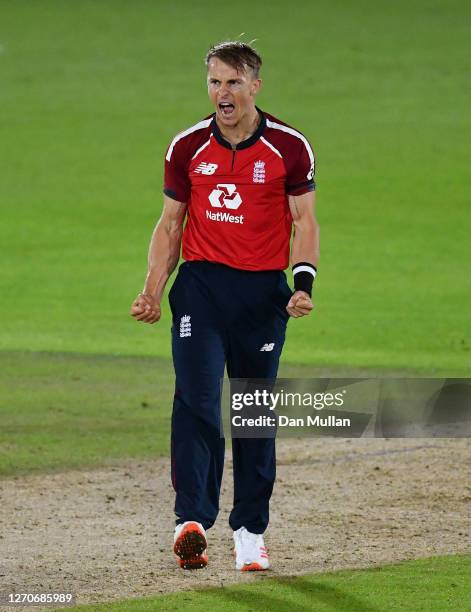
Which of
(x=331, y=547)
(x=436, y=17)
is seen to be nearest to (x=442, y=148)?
(x=436, y=17)

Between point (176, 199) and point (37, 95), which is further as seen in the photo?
point (37, 95)

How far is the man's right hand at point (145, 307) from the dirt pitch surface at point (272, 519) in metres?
1.25

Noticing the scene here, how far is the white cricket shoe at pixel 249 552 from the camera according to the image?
7.46 meters

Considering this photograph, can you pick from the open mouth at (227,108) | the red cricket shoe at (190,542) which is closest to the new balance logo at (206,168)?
the open mouth at (227,108)

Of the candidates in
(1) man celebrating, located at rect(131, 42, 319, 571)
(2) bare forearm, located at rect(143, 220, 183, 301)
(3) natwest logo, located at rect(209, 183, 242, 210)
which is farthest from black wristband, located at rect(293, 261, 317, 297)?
(2) bare forearm, located at rect(143, 220, 183, 301)

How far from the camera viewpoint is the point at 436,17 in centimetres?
3362

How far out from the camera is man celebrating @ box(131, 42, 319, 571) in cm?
718

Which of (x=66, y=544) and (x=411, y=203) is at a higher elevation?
(x=411, y=203)

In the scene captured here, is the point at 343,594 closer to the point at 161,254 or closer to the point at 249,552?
the point at 249,552

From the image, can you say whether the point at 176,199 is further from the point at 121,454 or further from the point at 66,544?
the point at 121,454

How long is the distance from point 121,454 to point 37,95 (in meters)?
20.0

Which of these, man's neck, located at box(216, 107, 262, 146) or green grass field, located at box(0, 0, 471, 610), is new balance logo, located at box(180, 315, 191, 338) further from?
green grass field, located at box(0, 0, 471, 610)

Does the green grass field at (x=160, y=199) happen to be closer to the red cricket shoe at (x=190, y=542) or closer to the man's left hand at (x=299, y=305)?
the red cricket shoe at (x=190, y=542)

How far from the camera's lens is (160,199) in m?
25.0
